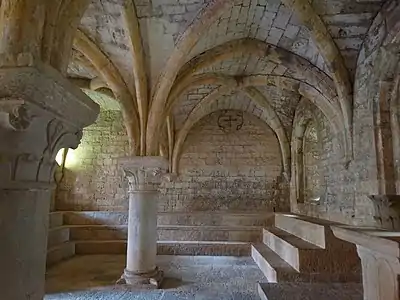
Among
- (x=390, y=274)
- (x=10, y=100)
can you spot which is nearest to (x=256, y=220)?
(x=390, y=274)

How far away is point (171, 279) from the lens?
475 centimetres

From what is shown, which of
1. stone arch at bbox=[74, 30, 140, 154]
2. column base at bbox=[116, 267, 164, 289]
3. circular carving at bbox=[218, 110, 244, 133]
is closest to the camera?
column base at bbox=[116, 267, 164, 289]

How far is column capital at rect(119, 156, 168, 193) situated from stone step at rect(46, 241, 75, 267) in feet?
8.19

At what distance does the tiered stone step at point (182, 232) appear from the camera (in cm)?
675

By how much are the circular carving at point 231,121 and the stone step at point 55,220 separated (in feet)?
15.3

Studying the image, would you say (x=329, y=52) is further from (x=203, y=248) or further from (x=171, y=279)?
(x=203, y=248)

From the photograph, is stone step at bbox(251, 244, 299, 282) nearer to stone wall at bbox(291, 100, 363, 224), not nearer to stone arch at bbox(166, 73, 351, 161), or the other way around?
stone wall at bbox(291, 100, 363, 224)

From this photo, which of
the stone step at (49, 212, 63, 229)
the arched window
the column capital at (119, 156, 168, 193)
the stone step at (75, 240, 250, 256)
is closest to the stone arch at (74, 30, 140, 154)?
the column capital at (119, 156, 168, 193)

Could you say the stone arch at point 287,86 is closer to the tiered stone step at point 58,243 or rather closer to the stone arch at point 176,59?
the stone arch at point 176,59

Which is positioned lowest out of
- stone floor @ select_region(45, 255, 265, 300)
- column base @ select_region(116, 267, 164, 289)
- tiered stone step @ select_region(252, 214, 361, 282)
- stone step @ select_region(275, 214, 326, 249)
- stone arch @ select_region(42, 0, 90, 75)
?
stone floor @ select_region(45, 255, 265, 300)

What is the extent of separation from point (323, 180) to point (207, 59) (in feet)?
11.2

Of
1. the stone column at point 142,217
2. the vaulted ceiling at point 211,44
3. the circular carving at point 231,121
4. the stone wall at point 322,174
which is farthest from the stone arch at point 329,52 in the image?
the circular carving at point 231,121

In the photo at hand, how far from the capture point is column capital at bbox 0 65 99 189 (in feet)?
4.26

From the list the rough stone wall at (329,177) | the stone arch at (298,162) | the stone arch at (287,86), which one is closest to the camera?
the rough stone wall at (329,177)
